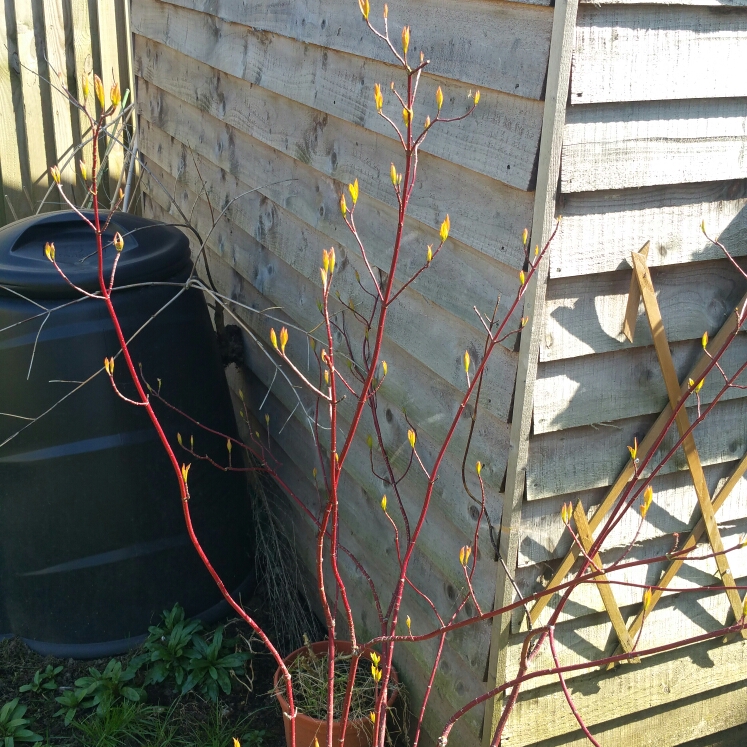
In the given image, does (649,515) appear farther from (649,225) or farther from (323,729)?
(323,729)

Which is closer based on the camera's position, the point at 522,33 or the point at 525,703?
the point at 522,33

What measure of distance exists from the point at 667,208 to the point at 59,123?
387cm

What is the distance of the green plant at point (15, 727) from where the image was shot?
2385mm

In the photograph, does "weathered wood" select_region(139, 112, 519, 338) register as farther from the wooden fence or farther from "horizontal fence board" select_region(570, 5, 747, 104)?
the wooden fence

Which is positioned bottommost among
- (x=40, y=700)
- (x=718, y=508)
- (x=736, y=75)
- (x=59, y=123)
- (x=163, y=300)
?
(x=40, y=700)

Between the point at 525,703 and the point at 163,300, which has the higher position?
the point at 163,300

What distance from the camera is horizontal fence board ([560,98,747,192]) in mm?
1493

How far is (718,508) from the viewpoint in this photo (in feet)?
6.47

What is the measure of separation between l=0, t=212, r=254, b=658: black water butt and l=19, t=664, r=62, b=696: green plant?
7 centimetres

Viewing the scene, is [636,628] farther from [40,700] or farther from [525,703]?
[40,700]

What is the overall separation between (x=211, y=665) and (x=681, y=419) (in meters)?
1.60

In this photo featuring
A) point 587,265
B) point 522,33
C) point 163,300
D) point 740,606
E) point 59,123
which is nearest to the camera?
point 522,33

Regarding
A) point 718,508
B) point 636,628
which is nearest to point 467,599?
point 636,628

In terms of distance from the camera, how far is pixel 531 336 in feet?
5.20
